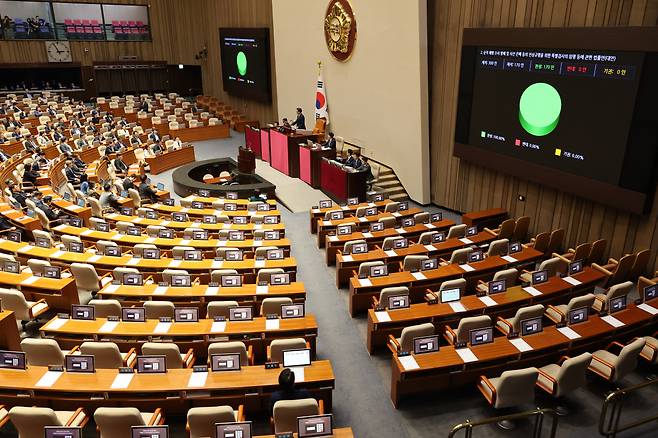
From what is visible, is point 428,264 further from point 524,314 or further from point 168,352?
point 168,352

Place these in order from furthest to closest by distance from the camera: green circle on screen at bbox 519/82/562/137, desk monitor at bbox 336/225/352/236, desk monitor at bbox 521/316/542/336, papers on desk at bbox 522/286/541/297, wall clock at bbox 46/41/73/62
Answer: wall clock at bbox 46/41/73/62
desk monitor at bbox 336/225/352/236
green circle on screen at bbox 519/82/562/137
papers on desk at bbox 522/286/541/297
desk monitor at bbox 521/316/542/336

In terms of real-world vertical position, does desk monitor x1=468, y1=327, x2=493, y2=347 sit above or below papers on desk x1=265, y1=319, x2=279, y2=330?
above

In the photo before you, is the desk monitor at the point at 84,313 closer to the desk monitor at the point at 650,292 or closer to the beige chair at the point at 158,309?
the beige chair at the point at 158,309

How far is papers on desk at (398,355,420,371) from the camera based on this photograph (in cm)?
572

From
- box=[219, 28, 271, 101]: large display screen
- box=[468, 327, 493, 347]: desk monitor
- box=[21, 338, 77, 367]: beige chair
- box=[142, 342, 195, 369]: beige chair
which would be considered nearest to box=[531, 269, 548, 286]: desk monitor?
box=[468, 327, 493, 347]: desk monitor

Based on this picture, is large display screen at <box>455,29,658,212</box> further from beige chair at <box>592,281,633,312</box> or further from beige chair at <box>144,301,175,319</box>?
beige chair at <box>144,301,175,319</box>

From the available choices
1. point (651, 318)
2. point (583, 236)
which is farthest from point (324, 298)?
point (583, 236)

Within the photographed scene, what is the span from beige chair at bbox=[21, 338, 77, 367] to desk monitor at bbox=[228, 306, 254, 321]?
6.45 feet

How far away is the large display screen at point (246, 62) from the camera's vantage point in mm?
22141

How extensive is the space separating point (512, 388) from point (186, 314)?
167 inches

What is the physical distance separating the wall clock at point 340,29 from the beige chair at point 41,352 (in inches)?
518

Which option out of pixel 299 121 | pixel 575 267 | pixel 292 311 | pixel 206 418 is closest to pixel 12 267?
pixel 292 311

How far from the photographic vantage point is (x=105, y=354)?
580cm

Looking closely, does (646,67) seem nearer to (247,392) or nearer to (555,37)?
(555,37)
